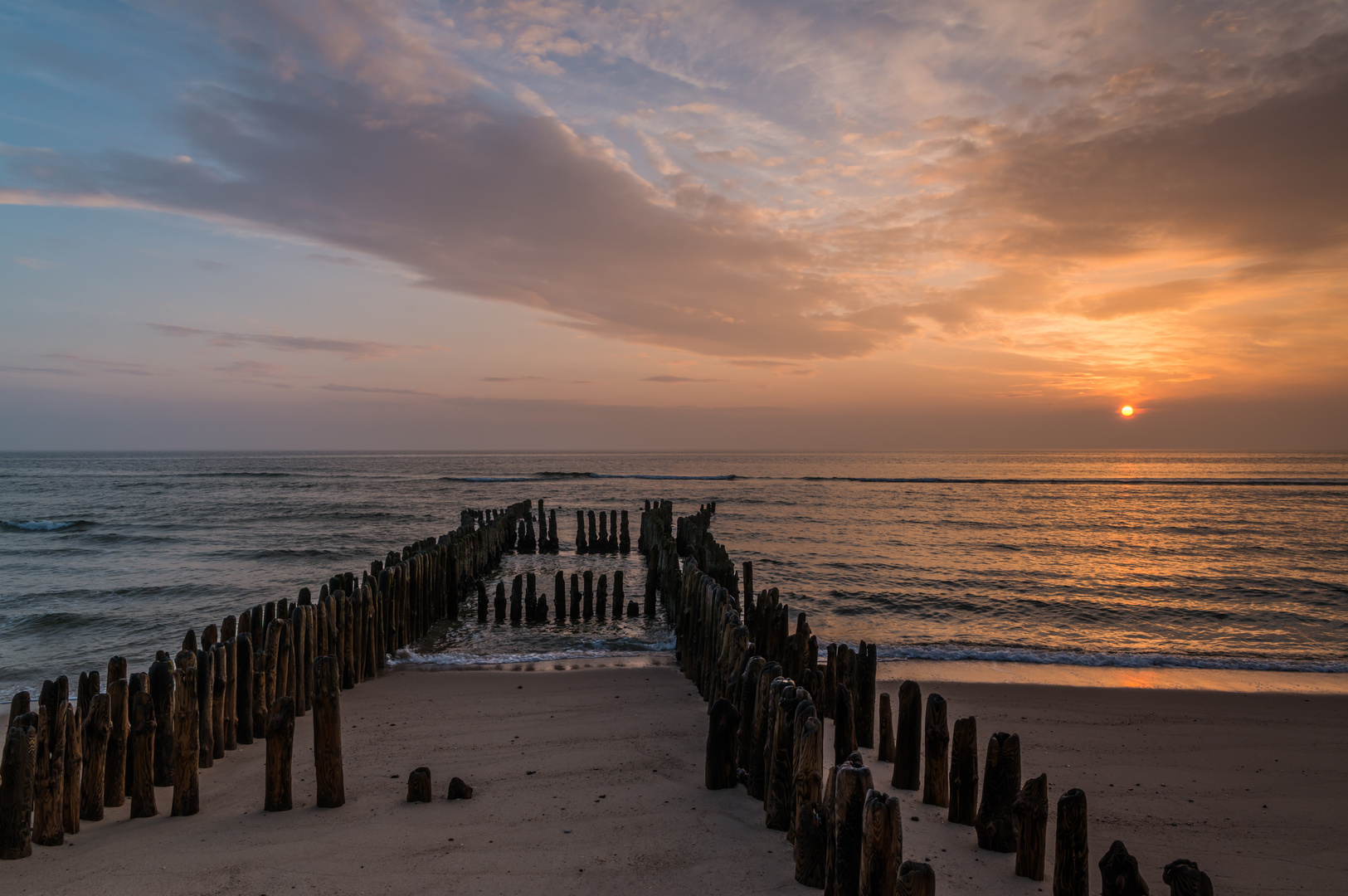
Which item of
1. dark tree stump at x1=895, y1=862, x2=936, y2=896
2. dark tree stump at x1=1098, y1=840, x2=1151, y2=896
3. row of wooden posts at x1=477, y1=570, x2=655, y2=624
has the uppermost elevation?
dark tree stump at x1=895, y1=862, x2=936, y2=896

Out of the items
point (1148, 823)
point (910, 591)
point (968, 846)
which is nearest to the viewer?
point (968, 846)

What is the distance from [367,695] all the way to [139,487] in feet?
179

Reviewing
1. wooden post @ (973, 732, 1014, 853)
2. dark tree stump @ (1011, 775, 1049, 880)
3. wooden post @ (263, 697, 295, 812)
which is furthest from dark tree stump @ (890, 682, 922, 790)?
wooden post @ (263, 697, 295, 812)

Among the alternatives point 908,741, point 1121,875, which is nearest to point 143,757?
point 908,741

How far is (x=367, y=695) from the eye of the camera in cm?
778

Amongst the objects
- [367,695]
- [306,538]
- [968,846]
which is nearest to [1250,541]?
[968,846]

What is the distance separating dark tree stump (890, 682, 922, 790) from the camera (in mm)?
5062

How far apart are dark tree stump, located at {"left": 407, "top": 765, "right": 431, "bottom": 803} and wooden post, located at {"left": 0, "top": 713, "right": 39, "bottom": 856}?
7.04ft

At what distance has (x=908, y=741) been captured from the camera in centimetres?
514

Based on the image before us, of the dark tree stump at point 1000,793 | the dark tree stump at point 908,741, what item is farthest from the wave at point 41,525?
the dark tree stump at point 1000,793

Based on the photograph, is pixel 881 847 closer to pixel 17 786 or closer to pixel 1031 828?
pixel 1031 828

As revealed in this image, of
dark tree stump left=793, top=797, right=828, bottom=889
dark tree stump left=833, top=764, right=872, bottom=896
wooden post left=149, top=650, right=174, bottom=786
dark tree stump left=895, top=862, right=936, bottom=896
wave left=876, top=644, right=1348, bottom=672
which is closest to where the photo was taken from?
dark tree stump left=895, top=862, right=936, bottom=896

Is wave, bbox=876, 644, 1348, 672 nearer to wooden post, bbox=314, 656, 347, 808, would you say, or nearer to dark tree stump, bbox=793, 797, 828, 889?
dark tree stump, bbox=793, 797, 828, 889

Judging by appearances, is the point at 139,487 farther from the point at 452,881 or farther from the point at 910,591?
the point at 452,881
